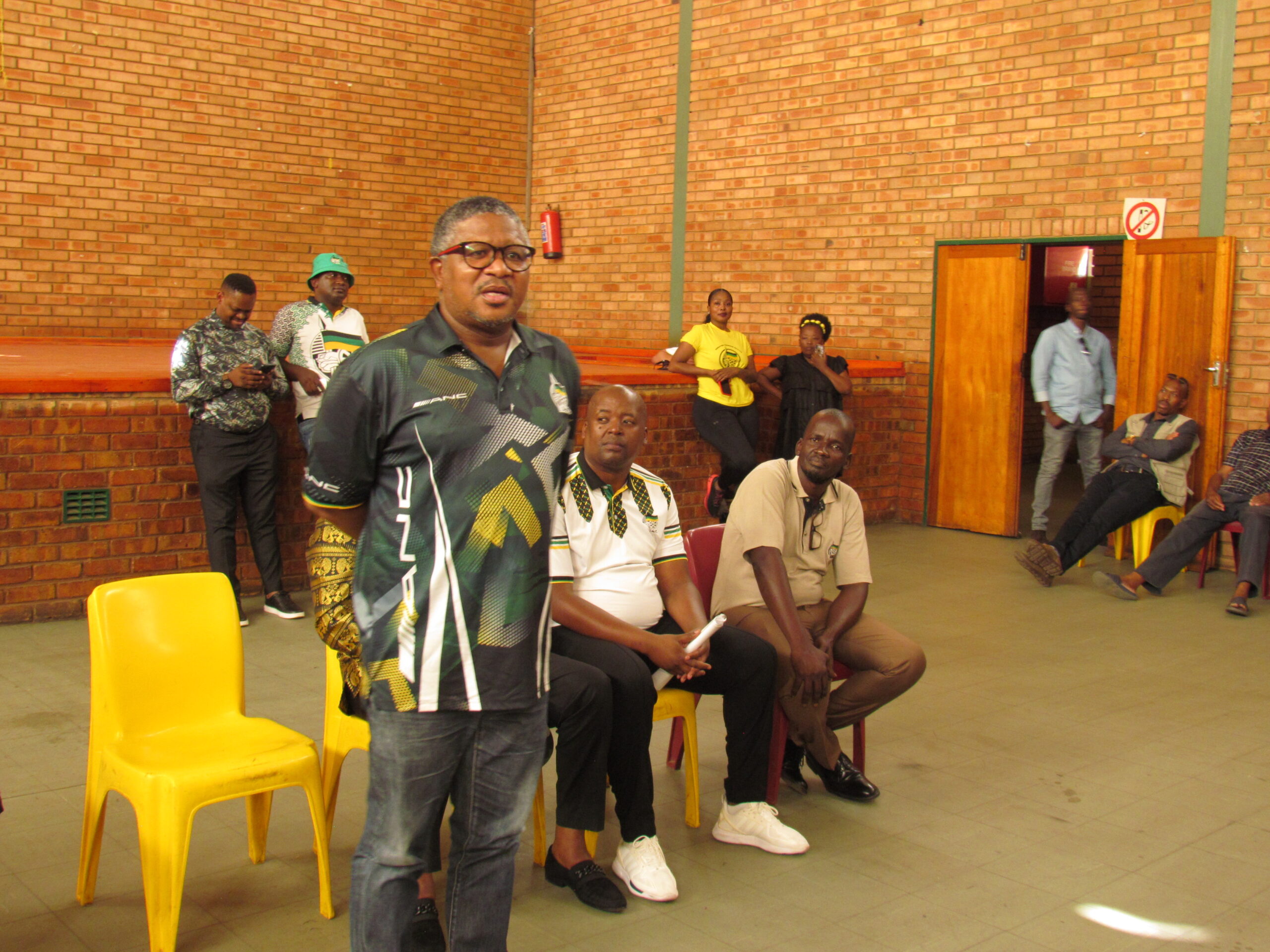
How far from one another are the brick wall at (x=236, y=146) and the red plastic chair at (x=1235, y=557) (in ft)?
25.2

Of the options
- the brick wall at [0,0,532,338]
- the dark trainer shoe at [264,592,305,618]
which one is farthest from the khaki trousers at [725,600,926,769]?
the brick wall at [0,0,532,338]

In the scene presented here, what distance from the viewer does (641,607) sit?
357 cm

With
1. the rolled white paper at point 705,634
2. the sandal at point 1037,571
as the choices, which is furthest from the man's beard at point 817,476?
the sandal at point 1037,571

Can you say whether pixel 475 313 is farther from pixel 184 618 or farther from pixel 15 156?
pixel 15 156

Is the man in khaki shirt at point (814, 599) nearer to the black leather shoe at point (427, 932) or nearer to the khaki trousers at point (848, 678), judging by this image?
the khaki trousers at point (848, 678)

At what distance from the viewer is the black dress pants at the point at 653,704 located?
10.8 feet

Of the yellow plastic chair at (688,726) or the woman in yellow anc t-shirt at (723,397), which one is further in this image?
the woman in yellow anc t-shirt at (723,397)

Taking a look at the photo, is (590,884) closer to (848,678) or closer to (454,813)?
(454,813)

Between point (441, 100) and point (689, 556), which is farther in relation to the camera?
point (441, 100)

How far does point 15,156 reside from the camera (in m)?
9.88

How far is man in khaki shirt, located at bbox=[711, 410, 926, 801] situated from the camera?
12.4ft

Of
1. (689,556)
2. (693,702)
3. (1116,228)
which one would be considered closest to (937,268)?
(1116,228)

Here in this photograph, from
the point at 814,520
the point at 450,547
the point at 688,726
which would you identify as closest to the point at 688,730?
the point at 688,726

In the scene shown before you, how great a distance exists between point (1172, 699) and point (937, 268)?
193 inches
